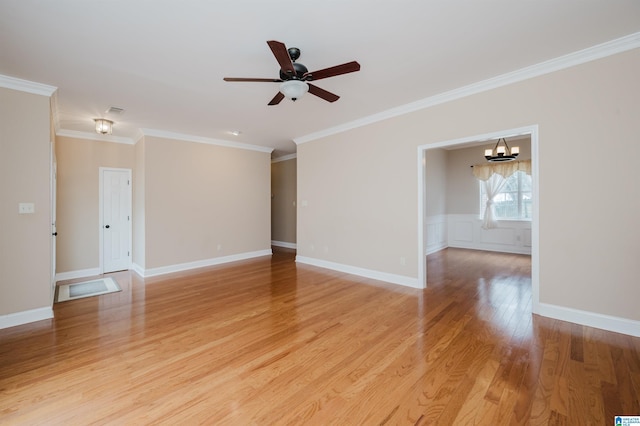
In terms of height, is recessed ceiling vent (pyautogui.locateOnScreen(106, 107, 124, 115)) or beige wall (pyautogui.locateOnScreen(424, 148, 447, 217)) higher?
recessed ceiling vent (pyautogui.locateOnScreen(106, 107, 124, 115))

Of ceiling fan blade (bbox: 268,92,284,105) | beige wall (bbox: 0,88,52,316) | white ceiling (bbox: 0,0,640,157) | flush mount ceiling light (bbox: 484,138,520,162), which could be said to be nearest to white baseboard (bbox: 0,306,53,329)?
beige wall (bbox: 0,88,52,316)

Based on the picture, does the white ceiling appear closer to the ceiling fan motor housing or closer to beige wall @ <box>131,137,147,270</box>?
the ceiling fan motor housing

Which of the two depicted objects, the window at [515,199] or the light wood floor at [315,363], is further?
the window at [515,199]

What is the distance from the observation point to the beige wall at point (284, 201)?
8.30 metres

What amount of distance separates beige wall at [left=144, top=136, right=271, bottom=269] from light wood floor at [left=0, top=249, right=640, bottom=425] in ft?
5.88

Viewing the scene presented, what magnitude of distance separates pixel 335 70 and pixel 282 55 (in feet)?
1.69

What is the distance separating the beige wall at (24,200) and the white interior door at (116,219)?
2334mm

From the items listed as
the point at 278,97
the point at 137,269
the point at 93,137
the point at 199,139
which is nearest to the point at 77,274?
the point at 137,269

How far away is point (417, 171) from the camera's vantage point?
4254 mm

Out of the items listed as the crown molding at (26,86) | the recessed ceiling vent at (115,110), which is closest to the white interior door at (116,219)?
the recessed ceiling vent at (115,110)

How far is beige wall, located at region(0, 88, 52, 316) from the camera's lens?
122 inches

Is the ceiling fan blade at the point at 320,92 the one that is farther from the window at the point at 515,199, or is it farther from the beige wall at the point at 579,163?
the window at the point at 515,199

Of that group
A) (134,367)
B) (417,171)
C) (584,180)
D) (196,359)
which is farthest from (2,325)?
(584,180)

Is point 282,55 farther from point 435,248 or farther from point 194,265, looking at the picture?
point 435,248
